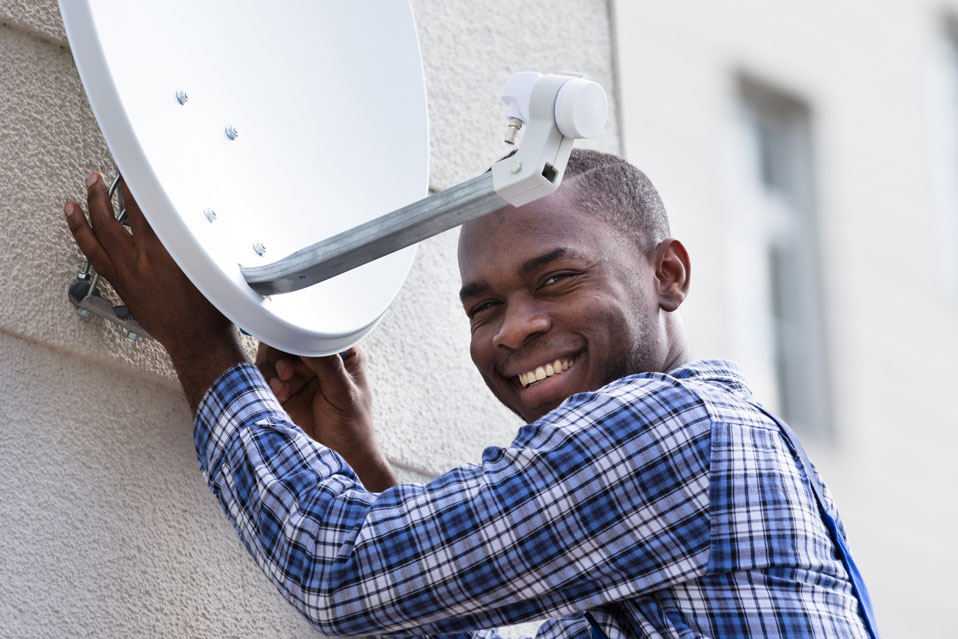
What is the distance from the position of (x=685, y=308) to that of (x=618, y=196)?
3.52 meters

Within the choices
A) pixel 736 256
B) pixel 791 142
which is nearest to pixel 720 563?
pixel 736 256

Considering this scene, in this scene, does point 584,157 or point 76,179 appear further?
point 584,157

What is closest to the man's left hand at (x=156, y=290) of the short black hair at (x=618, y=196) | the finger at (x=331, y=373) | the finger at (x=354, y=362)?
the finger at (x=331, y=373)

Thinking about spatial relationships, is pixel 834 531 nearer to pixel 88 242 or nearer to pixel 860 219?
pixel 88 242

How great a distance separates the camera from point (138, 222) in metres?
1.67

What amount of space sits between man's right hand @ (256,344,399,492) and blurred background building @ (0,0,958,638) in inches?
5.8

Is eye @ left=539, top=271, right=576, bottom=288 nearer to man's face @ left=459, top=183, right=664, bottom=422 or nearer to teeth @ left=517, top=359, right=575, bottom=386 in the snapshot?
man's face @ left=459, top=183, right=664, bottom=422

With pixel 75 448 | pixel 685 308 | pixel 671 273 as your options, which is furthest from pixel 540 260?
pixel 685 308

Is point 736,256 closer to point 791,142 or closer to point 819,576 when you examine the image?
point 791,142

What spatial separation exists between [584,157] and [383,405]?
513 mm

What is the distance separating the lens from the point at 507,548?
1.56m

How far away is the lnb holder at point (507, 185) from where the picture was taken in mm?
1424

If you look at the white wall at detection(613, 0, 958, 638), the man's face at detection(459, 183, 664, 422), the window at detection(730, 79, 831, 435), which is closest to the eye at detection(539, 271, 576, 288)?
the man's face at detection(459, 183, 664, 422)

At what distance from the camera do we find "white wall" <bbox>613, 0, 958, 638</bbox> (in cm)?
583
